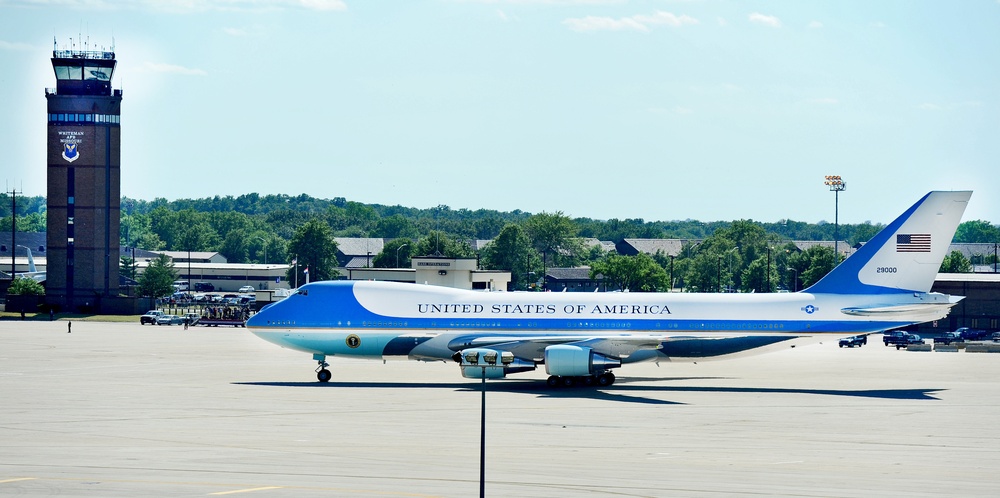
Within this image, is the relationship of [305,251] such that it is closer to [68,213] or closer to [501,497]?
[68,213]

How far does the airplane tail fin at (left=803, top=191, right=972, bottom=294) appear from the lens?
5487 centimetres

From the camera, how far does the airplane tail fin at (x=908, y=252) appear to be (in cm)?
5487

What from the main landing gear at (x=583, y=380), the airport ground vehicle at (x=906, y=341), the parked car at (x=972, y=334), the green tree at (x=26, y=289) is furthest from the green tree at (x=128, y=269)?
the main landing gear at (x=583, y=380)

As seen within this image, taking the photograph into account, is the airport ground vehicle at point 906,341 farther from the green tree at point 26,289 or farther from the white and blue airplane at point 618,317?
the green tree at point 26,289

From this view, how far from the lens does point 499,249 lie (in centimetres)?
19050

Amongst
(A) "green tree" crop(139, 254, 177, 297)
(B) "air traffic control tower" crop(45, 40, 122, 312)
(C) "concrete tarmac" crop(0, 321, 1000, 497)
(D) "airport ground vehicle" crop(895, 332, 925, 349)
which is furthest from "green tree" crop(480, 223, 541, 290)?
(C) "concrete tarmac" crop(0, 321, 1000, 497)

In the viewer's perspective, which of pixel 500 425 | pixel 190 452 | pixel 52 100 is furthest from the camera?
pixel 52 100

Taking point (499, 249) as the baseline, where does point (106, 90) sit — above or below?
above

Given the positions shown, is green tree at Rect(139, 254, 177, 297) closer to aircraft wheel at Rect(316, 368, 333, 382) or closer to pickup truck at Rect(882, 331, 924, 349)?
→ pickup truck at Rect(882, 331, 924, 349)

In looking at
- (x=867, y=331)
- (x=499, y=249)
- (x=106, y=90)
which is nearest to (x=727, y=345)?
(x=867, y=331)

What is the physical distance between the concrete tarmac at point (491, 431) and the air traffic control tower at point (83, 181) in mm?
73043

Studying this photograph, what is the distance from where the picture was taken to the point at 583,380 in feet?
186

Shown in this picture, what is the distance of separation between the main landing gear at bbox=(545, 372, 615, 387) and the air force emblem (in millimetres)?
95462

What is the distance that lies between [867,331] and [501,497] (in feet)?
103
